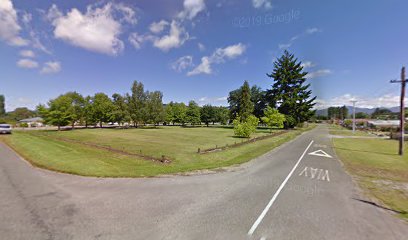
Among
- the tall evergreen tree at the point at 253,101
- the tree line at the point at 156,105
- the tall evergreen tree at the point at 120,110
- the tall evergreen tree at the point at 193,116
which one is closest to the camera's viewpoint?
the tree line at the point at 156,105

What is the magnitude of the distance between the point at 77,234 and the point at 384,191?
12498 millimetres

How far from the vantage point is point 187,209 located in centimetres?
609

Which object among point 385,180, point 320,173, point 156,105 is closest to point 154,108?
point 156,105

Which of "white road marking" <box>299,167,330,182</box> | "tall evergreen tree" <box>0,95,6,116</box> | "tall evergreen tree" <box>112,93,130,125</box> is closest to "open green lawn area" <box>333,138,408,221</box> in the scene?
"white road marking" <box>299,167,330,182</box>

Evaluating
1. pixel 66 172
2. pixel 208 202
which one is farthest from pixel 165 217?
pixel 66 172

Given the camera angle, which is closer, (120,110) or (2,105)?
(120,110)

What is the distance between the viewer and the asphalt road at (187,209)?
4824mm

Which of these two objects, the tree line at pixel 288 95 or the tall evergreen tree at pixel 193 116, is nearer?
the tree line at pixel 288 95

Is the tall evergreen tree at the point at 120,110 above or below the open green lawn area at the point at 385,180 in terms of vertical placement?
above

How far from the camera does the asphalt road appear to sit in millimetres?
4824

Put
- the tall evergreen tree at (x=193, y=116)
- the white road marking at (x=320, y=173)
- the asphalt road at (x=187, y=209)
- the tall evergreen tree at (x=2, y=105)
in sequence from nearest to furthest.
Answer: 1. the asphalt road at (x=187, y=209)
2. the white road marking at (x=320, y=173)
3. the tall evergreen tree at (x=193, y=116)
4. the tall evergreen tree at (x=2, y=105)

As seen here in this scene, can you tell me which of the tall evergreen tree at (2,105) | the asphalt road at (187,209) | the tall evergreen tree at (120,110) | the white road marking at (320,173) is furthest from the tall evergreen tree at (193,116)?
the tall evergreen tree at (2,105)

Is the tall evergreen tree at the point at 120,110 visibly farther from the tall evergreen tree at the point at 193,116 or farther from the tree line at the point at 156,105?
the tall evergreen tree at the point at 193,116

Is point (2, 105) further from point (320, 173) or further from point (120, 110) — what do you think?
point (320, 173)
